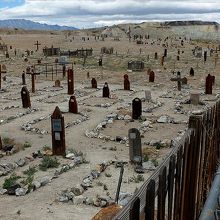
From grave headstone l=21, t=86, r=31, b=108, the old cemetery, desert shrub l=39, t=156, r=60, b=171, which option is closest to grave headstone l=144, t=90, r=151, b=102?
the old cemetery

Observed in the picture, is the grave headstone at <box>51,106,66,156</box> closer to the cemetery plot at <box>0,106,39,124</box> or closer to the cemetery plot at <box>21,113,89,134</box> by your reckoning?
the cemetery plot at <box>21,113,89,134</box>

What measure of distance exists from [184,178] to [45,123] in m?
13.2

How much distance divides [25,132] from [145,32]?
123 m

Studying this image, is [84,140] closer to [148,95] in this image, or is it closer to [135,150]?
[135,150]

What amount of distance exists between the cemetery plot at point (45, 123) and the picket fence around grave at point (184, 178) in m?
9.60

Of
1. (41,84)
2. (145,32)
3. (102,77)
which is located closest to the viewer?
(41,84)

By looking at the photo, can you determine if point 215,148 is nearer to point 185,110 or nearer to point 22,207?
point 22,207

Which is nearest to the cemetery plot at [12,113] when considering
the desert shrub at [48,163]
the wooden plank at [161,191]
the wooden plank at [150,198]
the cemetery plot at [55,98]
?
the cemetery plot at [55,98]

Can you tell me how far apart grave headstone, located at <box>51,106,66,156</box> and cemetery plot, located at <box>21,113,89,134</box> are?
9.58 feet

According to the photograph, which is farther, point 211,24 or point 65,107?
point 211,24

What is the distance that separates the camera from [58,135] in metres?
12.8

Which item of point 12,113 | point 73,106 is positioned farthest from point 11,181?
point 12,113

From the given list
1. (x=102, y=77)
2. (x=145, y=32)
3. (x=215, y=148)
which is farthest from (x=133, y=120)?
(x=145, y=32)

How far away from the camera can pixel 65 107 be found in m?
20.8
